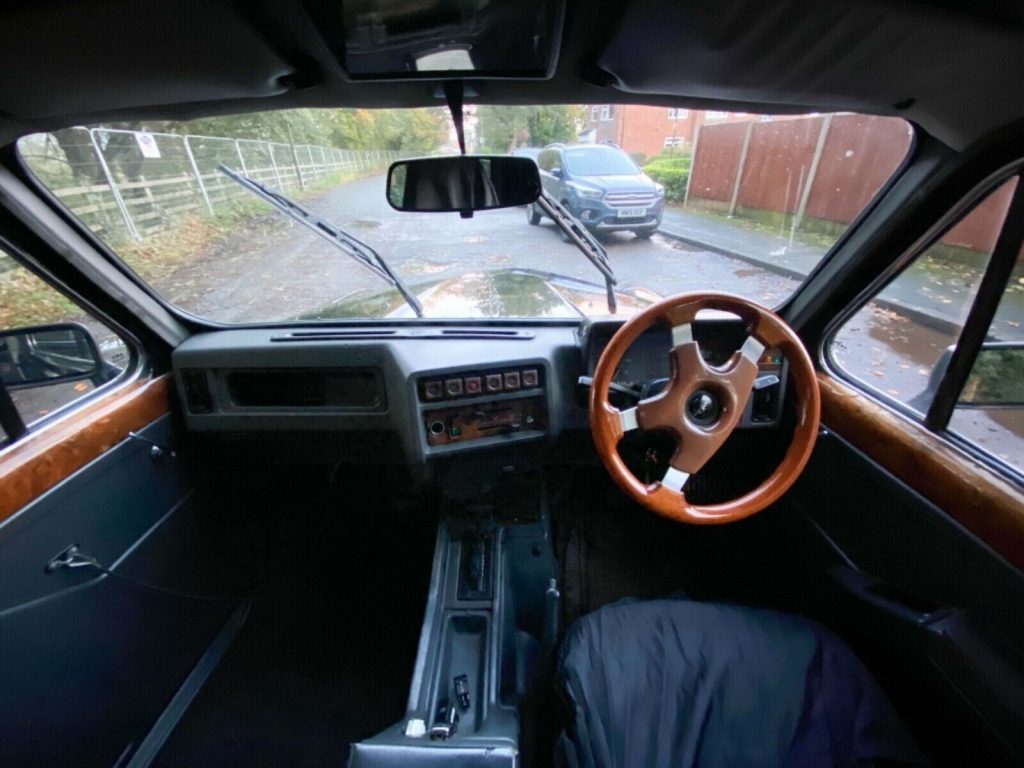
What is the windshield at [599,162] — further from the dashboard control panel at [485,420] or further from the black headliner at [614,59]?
the dashboard control panel at [485,420]

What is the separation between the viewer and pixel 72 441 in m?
1.71

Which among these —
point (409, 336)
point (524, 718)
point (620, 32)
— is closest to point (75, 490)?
point (409, 336)

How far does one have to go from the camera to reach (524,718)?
173 centimetres

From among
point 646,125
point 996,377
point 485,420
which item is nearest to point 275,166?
point 485,420

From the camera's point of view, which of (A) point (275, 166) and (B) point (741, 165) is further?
(B) point (741, 165)

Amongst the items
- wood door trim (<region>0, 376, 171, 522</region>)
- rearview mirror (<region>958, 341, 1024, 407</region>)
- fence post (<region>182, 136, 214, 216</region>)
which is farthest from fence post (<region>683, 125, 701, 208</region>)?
wood door trim (<region>0, 376, 171, 522</region>)

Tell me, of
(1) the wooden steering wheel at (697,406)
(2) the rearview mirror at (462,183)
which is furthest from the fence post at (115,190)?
(1) the wooden steering wheel at (697,406)

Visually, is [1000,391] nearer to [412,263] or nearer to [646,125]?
[646,125]

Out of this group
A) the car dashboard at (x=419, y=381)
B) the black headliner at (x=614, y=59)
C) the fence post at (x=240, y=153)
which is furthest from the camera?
the car dashboard at (x=419, y=381)

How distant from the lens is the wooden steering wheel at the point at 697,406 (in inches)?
61.2

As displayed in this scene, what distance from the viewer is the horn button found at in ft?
5.26

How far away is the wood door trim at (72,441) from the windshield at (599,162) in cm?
192

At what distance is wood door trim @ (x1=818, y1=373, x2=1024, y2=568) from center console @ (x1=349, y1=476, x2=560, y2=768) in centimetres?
126

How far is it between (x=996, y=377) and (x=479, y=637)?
1.81 metres
